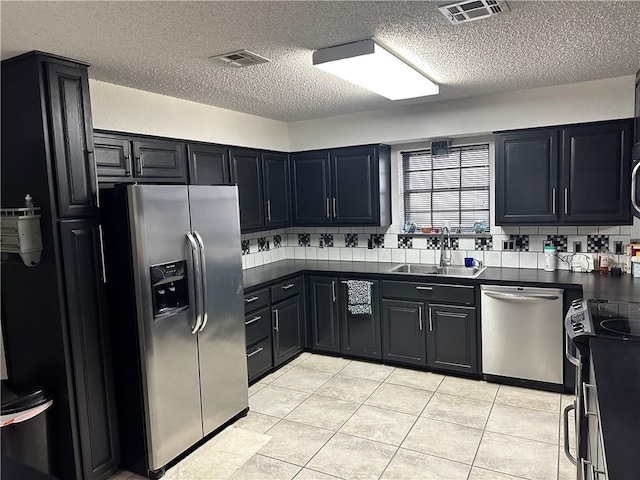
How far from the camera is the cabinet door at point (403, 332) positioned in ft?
13.3

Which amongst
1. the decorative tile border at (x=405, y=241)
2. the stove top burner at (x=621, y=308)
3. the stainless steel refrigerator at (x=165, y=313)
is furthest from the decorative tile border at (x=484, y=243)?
the stainless steel refrigerator at (x=165, y=313)

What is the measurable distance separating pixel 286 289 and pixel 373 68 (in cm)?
226

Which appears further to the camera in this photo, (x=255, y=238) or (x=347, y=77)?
(x=255, y=238)

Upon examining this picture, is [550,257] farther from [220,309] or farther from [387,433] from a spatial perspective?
[220,309]

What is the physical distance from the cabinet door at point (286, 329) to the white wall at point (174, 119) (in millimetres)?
1590

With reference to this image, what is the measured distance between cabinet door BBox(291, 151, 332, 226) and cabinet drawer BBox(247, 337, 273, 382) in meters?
1.41

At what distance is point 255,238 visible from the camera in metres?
4.87

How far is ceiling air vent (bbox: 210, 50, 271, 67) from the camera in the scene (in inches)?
99.7

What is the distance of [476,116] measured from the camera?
404cm

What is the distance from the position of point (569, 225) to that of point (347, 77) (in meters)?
2.24

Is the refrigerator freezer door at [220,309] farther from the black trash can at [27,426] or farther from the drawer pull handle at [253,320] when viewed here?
the black trash can at [27,426]

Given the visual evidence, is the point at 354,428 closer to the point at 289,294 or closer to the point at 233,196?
the point at 289,294

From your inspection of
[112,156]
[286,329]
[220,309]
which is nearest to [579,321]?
[220,309]

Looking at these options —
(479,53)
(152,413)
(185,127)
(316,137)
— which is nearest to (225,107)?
(185,127)
